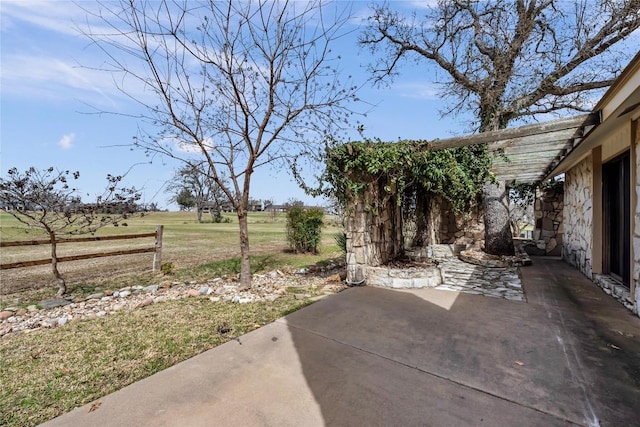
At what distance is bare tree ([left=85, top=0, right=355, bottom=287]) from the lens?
174 inches

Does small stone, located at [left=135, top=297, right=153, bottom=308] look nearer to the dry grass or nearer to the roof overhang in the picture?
the dry grass

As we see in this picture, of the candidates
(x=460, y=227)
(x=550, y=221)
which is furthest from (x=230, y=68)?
(x=550, y=221)

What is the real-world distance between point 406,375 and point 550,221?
9.97 m

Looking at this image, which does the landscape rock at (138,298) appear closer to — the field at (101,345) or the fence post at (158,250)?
the field at (101,345)

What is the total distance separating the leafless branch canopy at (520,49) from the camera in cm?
760

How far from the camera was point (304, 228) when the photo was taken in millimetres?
9773

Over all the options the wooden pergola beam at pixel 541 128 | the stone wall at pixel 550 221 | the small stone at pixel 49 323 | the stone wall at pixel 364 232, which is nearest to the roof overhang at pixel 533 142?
the wooden pergola beam at pixel 541 128

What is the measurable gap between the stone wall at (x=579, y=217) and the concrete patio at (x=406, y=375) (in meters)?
2.64

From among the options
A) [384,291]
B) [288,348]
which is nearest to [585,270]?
[384,291]

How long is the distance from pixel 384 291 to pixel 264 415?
3256 mm

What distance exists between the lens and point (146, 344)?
117 inches

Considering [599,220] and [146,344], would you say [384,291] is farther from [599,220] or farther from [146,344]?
[599,220]

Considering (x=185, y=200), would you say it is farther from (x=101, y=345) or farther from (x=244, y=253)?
(x=101, y=345)

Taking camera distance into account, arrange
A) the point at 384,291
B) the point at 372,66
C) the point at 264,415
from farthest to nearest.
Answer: the point at 372,66, the point at 384,291, the point at 264,415
